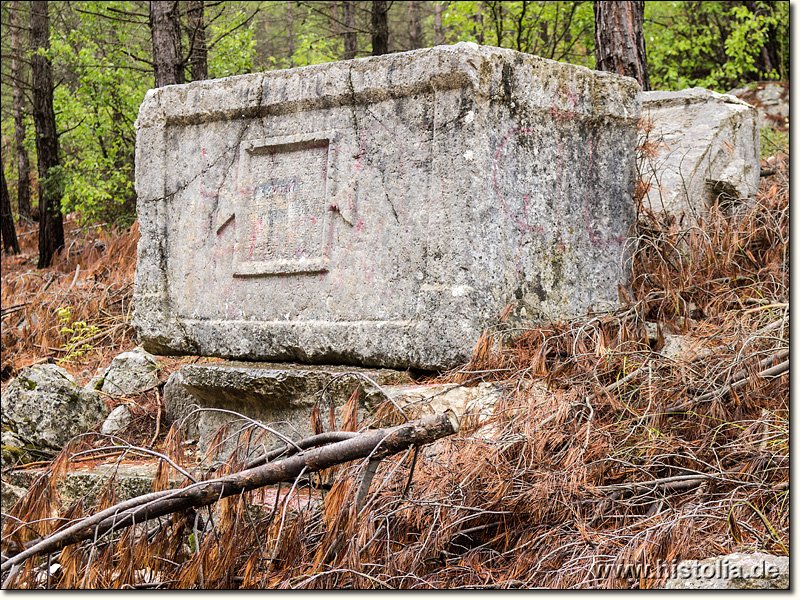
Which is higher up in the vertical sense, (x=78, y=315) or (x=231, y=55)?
(x=231, y=55)

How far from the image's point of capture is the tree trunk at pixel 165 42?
21.0 feet

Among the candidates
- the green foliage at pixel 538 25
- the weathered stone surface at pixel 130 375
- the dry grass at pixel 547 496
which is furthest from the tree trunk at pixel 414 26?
the dry grass at pixel 547 496

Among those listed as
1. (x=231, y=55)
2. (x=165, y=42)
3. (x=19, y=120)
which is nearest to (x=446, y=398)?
(x=165, y=42)

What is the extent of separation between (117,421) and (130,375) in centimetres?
53

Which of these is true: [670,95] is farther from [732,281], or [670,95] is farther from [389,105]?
[389,105]

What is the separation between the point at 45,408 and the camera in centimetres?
413

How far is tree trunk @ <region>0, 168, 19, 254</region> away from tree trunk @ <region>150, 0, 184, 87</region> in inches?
192

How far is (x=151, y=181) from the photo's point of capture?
13.4 ft

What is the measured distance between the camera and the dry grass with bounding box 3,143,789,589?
224 centimetres

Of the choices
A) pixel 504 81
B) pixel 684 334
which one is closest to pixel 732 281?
pixel 684 334

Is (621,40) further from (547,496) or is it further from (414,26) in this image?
(414,26)

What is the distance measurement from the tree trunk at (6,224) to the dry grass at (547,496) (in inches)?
344

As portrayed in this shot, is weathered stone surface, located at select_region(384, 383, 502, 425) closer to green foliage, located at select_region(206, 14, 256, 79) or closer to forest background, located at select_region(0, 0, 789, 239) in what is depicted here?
forest background, located at select_region(0, 0, 789, 239)

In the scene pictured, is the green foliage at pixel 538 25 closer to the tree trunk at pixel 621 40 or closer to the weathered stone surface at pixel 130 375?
the tree trunk at pixel 621 40
